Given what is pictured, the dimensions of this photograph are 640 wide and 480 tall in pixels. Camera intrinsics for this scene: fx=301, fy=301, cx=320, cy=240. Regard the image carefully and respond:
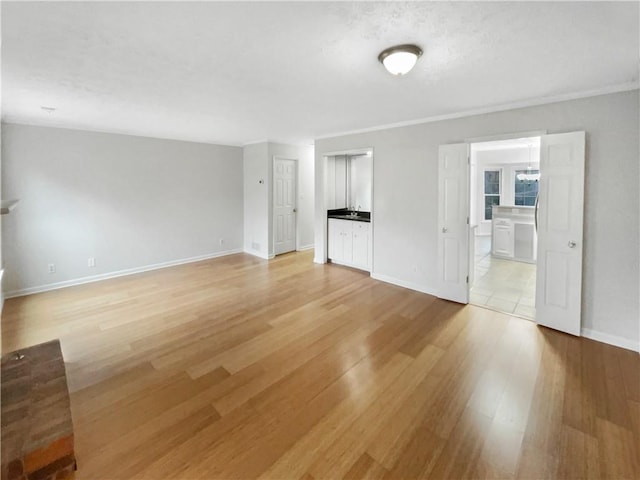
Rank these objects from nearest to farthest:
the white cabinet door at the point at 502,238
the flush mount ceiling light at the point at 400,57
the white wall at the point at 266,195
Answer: the flush mount ceiling light at the point at 400,57, the white cabinet door at the point at 502,238, the white wall at the point at 266,195

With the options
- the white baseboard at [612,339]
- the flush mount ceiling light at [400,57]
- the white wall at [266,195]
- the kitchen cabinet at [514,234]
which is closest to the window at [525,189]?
the kitchen cabinet at [514,234]

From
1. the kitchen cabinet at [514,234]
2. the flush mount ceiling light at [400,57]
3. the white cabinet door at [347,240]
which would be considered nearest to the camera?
the flush mount ceiling light at [400,57]

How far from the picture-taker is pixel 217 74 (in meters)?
2.65

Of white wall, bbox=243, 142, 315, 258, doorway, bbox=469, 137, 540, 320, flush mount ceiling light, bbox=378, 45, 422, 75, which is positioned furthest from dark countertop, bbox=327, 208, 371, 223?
flush mount ceiling light, bbox=378, 45, 422, 75

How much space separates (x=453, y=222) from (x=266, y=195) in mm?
3874

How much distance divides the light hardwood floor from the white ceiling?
2521mm

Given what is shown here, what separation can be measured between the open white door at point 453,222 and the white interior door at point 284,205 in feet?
11.9

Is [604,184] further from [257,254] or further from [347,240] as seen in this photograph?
[257,254]

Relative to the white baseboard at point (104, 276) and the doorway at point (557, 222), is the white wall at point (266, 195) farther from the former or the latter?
the doorway at point (557, 222)

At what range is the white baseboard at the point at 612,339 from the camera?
2.93 metres

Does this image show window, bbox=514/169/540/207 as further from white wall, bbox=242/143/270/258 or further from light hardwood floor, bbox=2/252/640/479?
white wall, bbox=242/143/270/258

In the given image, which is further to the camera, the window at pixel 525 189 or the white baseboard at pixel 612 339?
the window at pixel 525 189

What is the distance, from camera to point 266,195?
6473mm

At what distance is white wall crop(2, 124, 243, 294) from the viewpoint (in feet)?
14.4
